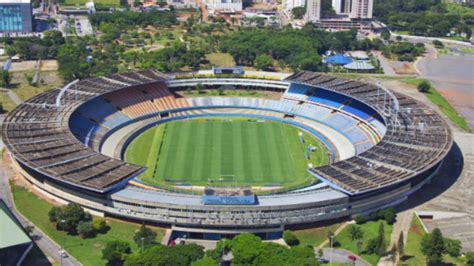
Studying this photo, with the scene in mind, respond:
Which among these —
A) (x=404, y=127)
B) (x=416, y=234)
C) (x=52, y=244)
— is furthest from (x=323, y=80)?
(x=52, y=244)

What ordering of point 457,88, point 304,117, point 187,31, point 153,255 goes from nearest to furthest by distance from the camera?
1. point 153,255
2. point 304,117
3. point 457,88
4. point 187,31

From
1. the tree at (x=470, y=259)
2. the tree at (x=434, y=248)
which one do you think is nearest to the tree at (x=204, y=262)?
the tree at (x=434, y=248)

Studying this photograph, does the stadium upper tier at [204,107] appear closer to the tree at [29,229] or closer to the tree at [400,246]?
the tree at [29,229]

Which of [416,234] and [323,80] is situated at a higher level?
[323,80]

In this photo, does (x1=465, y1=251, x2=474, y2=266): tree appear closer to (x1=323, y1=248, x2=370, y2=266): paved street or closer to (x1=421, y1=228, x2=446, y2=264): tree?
(x1=421, y1=228, x2=446, y2=264): tree

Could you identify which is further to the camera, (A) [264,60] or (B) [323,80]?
(A) [264,60]

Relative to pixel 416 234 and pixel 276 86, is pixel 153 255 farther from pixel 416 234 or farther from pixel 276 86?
pixel 276 86
